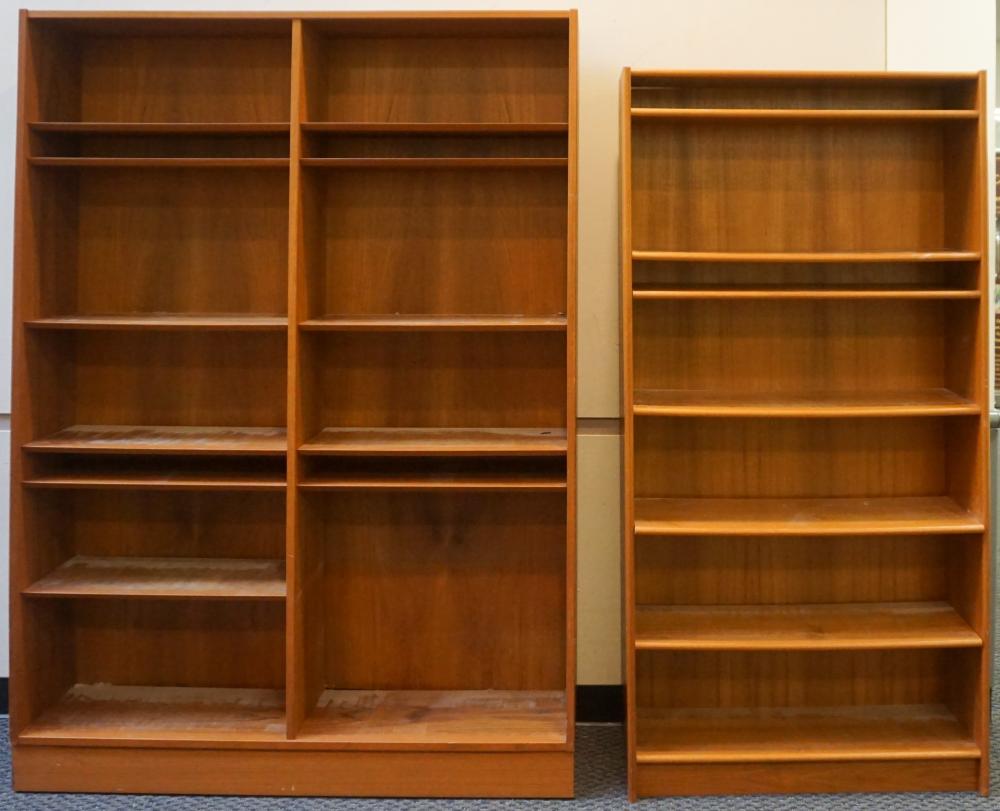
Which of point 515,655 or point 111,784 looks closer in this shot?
point 111,784

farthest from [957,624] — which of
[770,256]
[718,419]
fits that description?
[770,256]

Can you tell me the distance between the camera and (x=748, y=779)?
2244mm

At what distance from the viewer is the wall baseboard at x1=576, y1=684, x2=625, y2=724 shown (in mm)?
2578

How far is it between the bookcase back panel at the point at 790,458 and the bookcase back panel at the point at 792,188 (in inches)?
18.4

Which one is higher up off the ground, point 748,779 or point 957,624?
point 957,624

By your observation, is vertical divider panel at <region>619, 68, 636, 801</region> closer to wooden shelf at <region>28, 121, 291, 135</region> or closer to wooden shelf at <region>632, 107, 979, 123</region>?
wooden shelf at <region>632, 107, 979, 123</region>

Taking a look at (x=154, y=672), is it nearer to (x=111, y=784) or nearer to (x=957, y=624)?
(x=111, y=784)

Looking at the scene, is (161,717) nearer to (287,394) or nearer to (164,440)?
(164,440)

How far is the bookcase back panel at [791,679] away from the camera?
2453 millimetres

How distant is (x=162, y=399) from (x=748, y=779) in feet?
5.87

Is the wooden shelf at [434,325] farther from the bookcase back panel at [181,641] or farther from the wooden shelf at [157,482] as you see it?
the bookcase back panel at [181,641]

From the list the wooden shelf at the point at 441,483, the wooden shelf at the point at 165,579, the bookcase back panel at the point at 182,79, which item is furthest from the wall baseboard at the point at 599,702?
the bookcase back panel at the point at 182,79

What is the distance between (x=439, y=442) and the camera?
7.52 ft

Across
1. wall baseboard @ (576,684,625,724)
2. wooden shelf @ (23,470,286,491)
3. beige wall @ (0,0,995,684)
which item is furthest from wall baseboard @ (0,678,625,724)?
wooden shelf @ (23,470,286,491)
